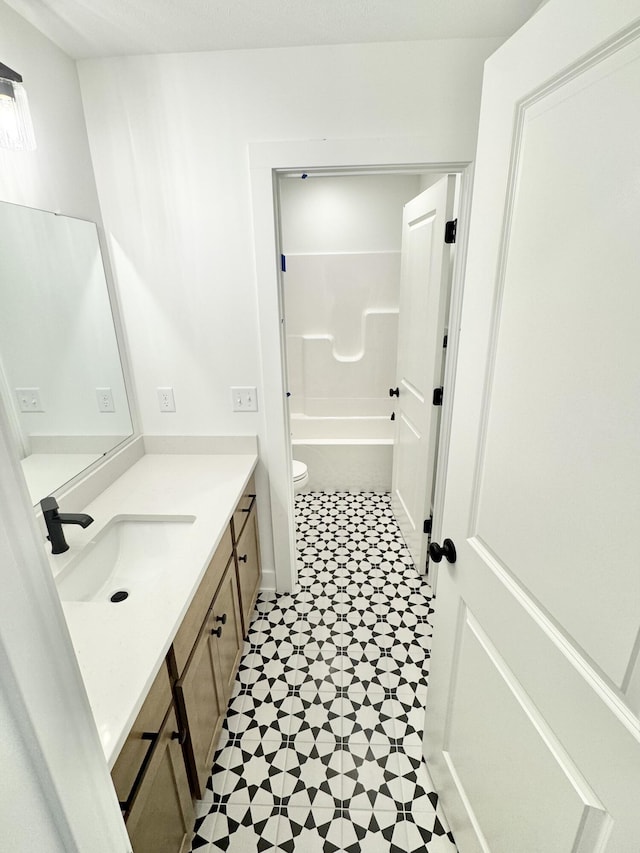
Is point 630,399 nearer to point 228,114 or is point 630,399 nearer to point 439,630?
point 439,630

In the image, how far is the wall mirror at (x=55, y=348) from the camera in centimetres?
124

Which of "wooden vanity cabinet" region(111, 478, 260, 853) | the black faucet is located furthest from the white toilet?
the black faucet

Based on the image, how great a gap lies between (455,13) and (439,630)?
1.95m

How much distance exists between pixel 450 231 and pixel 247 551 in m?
1.67

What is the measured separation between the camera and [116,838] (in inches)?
17.6

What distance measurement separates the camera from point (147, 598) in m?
1.07

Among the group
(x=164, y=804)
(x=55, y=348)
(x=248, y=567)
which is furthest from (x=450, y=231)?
(x=164, y=804)

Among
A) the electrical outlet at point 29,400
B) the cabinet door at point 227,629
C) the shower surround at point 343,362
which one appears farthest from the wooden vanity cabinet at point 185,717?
the shower surround at point 343,362

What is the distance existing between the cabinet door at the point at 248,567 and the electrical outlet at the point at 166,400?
2.04 feet

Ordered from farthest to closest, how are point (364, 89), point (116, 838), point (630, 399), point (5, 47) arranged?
point (364, 89) → point (5, 47) → point (630, 399) → point (116, 838)

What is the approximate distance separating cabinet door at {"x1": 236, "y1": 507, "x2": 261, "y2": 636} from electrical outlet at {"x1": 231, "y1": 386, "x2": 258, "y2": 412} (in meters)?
0.49

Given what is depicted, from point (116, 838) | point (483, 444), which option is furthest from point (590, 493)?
point (116, 838)

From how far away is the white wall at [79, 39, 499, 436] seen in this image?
1.49 metres

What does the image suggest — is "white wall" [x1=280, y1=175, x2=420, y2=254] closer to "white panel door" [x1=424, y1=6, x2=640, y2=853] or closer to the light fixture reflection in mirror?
the light fixture reflection in mirror
